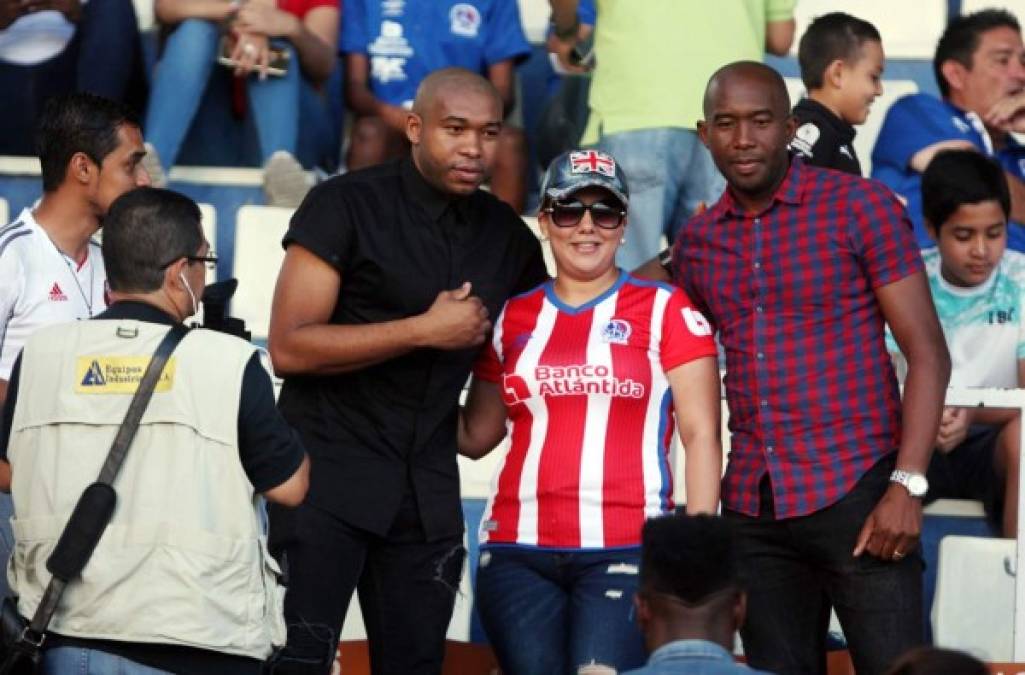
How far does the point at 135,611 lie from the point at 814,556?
1.72 metres

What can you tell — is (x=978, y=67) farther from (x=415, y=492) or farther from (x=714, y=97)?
(x=415, y=492)

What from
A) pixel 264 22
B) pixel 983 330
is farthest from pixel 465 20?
pixel 983 330

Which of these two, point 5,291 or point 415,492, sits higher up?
point 5,291

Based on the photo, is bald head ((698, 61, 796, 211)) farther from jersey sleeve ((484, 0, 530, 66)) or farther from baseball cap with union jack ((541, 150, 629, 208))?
jersey sleeve ((484, 0, 530, 66))

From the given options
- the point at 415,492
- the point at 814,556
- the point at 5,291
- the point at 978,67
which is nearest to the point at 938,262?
the point at 978,67

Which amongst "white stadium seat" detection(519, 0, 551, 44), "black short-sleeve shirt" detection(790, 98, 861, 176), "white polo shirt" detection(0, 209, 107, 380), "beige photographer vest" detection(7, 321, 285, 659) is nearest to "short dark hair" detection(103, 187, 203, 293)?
"beige photographer vest" detection(7, 321, 285, 659)

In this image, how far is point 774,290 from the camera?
16.4ft

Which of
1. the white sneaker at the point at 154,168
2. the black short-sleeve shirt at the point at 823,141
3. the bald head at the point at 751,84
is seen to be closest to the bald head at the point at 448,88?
the bald head at the point at 751,84

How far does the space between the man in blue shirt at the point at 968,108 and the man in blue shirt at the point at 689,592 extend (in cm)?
403

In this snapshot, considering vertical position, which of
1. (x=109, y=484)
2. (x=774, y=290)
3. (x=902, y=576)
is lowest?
(x=902, y=576)

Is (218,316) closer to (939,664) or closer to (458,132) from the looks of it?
(458,132)

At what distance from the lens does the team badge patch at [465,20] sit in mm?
7898

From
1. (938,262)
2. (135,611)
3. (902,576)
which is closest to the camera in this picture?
(135,611)

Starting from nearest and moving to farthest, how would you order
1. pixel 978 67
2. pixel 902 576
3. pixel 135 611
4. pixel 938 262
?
1. pixel 135 611
2. pixel 902 576
3. pixel 938 262
4. pixel 978 67
